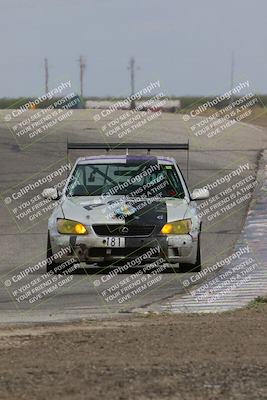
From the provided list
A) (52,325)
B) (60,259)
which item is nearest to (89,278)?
(60,259)

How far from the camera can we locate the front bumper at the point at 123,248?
15.0 m

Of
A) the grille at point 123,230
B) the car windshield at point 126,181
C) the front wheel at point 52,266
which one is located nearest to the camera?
the grille at point 123,230

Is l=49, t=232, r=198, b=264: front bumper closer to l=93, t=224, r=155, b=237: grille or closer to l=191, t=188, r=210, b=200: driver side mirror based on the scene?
l=93, t=224, r=155, b=237: grille

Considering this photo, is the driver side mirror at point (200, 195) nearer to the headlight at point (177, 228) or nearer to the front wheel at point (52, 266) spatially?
the headlight at point (177, 228)

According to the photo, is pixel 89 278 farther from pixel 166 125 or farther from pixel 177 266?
pixel 166 125

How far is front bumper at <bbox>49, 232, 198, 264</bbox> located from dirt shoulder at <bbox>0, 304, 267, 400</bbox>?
180 inches

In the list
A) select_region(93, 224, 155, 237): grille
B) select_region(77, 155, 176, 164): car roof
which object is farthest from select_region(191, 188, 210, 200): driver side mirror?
select_region(93, 224, 155, 237): grille

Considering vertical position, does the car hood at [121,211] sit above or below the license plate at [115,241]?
above

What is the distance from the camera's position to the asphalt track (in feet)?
41.6

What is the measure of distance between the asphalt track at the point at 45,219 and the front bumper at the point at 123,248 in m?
0.31

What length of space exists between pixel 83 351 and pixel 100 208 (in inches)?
274

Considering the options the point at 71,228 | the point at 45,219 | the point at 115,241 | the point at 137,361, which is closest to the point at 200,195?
the point at 115,241

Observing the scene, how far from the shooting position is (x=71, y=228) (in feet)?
49.4

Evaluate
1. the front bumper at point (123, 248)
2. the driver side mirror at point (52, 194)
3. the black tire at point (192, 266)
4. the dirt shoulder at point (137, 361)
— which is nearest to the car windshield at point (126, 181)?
the driver side mirror at point (52, 194)
